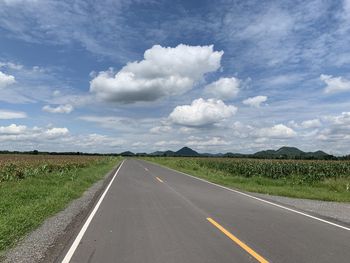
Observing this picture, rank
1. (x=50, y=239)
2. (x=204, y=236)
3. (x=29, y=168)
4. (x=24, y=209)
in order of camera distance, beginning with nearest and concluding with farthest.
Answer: (x=50, y=239)
(x=204, y=236)
(x=24, y=209)
(x=29, y=168)

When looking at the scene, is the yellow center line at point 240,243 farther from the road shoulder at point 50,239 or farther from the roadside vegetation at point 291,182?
the roadside vegetation at point 291,182

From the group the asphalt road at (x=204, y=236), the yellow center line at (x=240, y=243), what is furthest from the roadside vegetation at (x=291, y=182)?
the yellow center line at (x=240, y=243)

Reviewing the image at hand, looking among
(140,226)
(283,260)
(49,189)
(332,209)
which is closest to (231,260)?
(283,260)

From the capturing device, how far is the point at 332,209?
42.4 feet

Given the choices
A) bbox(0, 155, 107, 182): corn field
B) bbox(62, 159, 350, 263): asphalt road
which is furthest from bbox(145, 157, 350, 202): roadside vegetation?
bbox(0, 155, 107, 182): corn field

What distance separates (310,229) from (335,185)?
14.5m

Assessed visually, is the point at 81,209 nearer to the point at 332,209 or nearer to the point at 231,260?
the point at 231,260

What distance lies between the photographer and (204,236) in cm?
788

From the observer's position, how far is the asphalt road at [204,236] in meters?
6.38

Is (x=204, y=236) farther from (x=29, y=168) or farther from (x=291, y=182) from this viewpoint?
(x=29, y=168)

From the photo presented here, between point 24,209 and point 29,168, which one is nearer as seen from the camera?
point 24,209

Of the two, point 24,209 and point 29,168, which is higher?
point 29,168

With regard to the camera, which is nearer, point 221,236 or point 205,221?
point 221,236

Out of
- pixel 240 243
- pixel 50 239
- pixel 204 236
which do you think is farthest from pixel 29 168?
pixel 240 243
